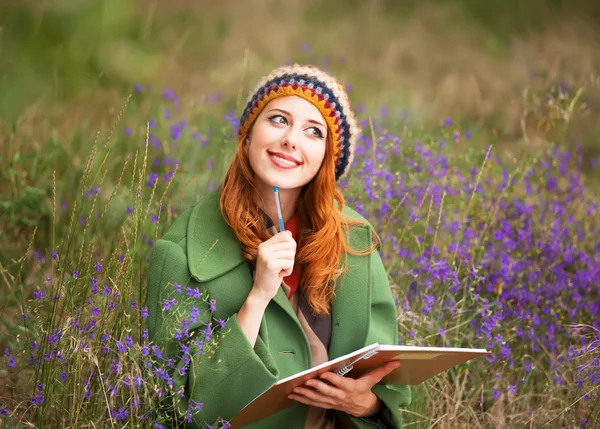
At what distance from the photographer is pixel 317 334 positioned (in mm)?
2766

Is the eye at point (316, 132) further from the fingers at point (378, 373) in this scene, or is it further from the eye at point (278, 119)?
the fingers at point (378, 373)

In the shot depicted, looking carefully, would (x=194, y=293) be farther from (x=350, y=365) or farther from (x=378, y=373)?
(x=378, y=373)

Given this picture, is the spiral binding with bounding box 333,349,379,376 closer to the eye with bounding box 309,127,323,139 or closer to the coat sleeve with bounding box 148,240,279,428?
the coat sleeve with bounding box 148,240,279,428

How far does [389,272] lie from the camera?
376 centimetres

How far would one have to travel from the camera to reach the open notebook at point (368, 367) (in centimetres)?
229

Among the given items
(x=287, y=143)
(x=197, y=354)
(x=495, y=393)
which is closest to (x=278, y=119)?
(x=287, y=143)

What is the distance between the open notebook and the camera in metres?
2.29

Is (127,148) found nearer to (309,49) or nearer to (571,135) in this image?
(309,49)

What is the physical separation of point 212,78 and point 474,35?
247cm

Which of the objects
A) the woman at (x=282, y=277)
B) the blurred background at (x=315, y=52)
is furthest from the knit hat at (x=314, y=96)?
the blurred background at (x=315, y=52)

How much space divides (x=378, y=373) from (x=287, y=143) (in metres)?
0.74

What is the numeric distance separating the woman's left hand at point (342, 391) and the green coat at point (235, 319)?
0.27 feet

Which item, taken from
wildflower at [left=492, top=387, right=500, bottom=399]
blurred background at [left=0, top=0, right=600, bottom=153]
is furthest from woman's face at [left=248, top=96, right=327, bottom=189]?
blurred background at [left=0, top=0, right=600, bottom=153]

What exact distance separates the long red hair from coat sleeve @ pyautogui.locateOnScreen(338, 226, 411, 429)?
0.43ft
